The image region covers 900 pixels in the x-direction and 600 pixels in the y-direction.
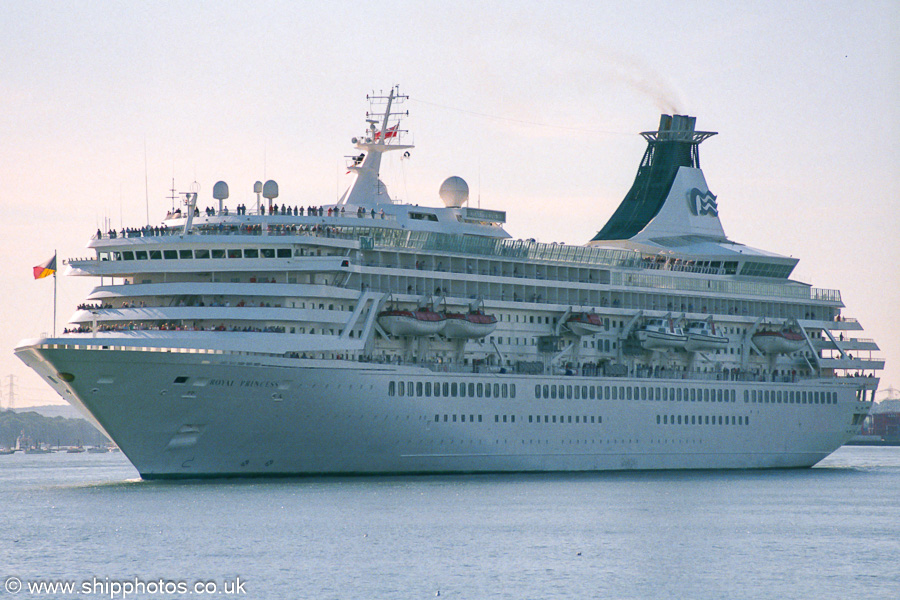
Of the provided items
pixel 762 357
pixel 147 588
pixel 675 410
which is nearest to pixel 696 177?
pixel 762 357

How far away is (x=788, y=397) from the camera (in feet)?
245

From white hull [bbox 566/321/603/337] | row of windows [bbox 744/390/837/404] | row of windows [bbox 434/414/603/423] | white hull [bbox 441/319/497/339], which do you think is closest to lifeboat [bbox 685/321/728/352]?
row of windows [bbox 744/390/837/404]

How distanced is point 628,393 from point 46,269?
89.6 feet

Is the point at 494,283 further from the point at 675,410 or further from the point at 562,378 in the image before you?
the point at 675,410

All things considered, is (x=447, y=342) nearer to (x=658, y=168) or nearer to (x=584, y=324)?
(x=584, y=324)

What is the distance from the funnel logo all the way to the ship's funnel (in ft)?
4.68

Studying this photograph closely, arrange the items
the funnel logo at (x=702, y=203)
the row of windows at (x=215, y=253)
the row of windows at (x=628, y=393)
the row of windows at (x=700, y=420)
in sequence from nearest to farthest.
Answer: the row of windows at (x=215, y=253) → the row of windows at (x=628, y=393) → the row of windows at (x=700, y=420) → the funnel logo at (x=702, y=203)

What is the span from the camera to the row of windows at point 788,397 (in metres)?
72.8

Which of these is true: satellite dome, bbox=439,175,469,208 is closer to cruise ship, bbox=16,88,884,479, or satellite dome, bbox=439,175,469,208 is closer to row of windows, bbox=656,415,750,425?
cruise ship, bbox=16,88,884,479

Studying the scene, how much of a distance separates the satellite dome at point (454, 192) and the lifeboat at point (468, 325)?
20.9ft

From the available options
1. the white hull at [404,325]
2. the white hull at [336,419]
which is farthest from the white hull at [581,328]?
the white hull at [404,325]

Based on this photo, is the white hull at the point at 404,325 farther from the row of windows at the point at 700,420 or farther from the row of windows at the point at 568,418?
the row of windows at the point at 700,420

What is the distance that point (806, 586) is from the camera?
35.4 metres

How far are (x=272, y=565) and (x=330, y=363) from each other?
1787 centimetres
